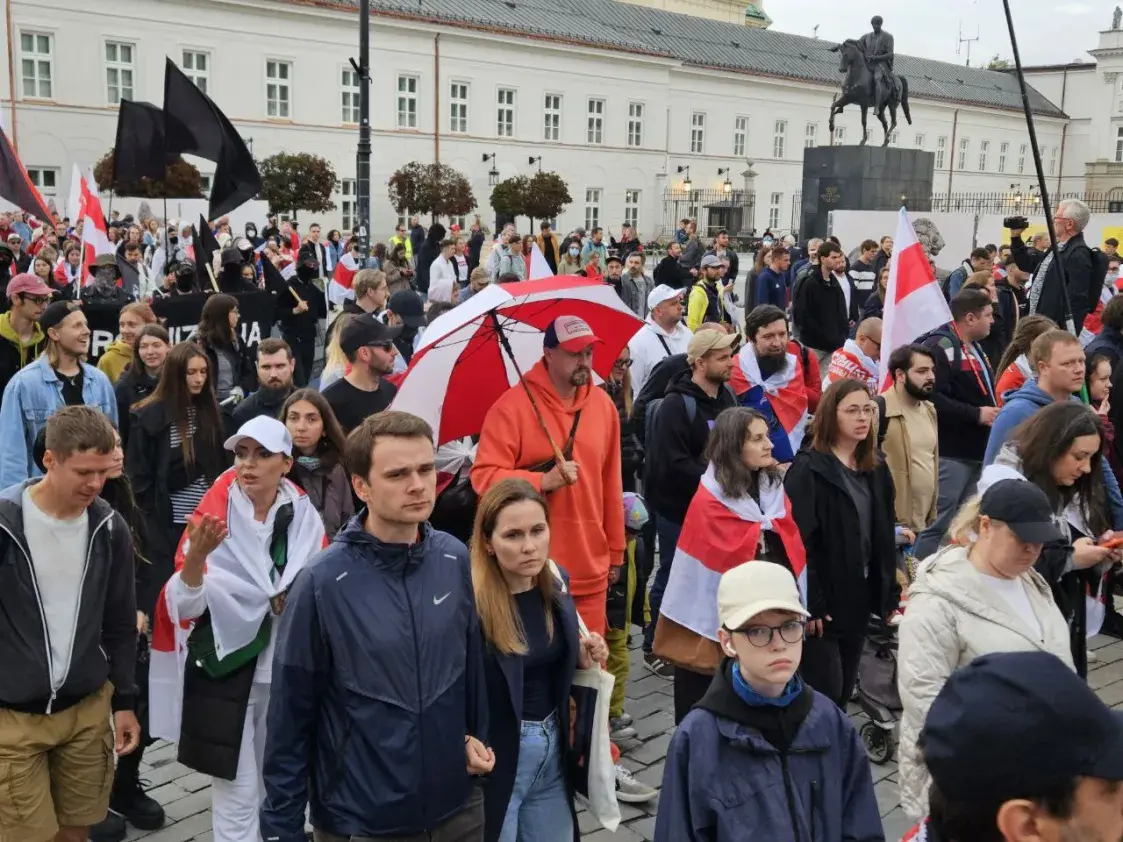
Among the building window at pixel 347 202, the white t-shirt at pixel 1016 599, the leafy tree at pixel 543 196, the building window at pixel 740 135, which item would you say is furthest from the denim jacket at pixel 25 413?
the building window at pixel 740 135

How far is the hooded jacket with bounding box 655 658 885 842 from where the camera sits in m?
2.95

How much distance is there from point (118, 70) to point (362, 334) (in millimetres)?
38489

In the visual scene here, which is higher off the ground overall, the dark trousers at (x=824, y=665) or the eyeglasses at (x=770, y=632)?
the eyeglasses at (x=770, y=632)

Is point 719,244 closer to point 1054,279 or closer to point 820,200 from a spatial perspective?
point 820,200

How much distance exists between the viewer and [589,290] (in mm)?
5465

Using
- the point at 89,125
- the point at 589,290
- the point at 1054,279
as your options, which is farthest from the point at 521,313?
the point at 89,125

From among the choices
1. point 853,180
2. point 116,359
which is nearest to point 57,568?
point 116,359

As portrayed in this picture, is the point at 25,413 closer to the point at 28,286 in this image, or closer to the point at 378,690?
the point at 28,286

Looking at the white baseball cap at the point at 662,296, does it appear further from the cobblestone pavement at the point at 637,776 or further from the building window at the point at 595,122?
the building window at the point at 595,122

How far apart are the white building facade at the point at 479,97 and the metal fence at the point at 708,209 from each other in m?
0.31

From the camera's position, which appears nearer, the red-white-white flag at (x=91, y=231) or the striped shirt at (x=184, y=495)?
the striped shirt at (x=184, y=495)

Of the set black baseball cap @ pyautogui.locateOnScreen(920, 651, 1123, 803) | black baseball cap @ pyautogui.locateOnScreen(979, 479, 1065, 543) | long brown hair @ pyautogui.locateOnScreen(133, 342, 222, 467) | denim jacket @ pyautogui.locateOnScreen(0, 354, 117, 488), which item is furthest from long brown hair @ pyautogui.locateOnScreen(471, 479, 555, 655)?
denim jacket @ pyautogui.locateOnScreen(0, 354, 117, 488)

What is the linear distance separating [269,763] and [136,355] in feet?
12.9

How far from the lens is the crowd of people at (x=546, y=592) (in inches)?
118
